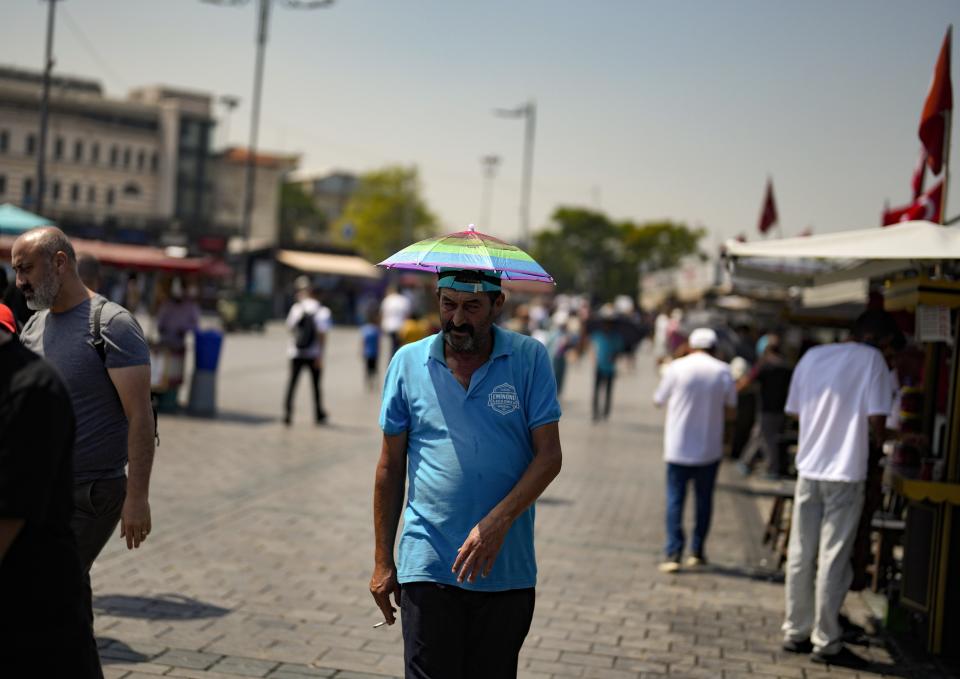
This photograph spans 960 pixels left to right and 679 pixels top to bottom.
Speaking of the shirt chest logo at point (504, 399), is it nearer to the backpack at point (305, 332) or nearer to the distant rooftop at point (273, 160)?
the backpack at point (305, 332)

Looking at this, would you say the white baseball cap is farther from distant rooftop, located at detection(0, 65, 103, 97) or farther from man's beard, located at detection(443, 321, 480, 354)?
distant rooftop, located at detection(0, 65, 103, 97)

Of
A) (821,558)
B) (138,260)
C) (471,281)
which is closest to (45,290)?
(471,281)

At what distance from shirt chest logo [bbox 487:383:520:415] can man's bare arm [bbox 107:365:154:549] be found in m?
1.38

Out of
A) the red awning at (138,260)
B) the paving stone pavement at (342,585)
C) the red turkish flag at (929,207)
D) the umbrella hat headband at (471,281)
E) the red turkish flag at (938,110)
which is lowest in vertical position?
the paving stone pavement at (342,585)

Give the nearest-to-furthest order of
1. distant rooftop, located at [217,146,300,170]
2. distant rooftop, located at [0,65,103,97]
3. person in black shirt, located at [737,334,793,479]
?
person in black shirt, located at [737,334,793,479] < distant rooftop, located at [0,65,103,97] < distant rooftop, located at [217,146,300,170]

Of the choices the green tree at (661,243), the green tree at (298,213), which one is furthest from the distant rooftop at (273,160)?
the green tree at (661,243)

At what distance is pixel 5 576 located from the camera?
113 inches

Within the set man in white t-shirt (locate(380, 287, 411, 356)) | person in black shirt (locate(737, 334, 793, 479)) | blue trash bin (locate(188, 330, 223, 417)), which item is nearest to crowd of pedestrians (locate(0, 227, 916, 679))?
person in black shirt (locate(737, 334, 793, 479))

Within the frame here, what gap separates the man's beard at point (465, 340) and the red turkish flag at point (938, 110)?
589 cm

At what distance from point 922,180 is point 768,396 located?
3414 mm

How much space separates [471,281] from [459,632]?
42.0 inches

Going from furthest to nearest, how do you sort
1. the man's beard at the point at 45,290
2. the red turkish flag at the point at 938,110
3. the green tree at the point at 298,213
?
the green tree at the point at 298,213
the red turkish flag at the point at 938,110
the man's beard at the point at 45,290

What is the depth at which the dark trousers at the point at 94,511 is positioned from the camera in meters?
4.47

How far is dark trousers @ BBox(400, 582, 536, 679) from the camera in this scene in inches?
146
